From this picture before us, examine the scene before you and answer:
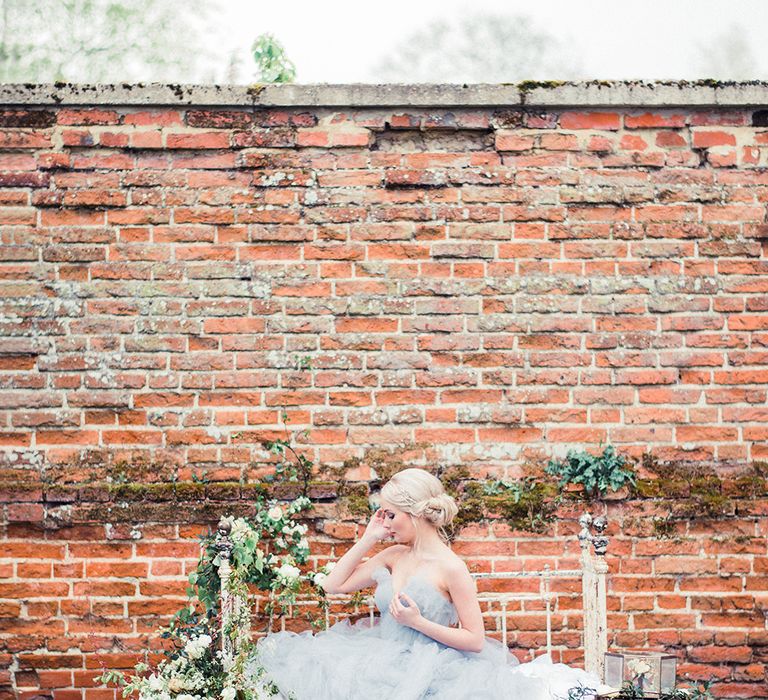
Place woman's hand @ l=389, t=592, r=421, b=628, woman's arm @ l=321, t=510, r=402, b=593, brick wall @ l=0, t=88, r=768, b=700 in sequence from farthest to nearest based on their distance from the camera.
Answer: brick wall @ l=0, t=88, r=768, b=700 → woman's arm @ l=321, t=510, r=402, b=593 → woman's hand @ l=389, t=592, r=421, b=628

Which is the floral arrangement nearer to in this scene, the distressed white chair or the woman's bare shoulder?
the distressed white chair

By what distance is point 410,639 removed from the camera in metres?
3.58

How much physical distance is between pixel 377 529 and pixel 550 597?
93cm

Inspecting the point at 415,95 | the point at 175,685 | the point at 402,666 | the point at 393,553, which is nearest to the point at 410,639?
the point at 402,666

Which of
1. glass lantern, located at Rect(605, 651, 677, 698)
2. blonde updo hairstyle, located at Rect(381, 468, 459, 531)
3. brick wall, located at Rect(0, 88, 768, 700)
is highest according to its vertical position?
brick wall, located at Rect(0, 88, 768, 700)

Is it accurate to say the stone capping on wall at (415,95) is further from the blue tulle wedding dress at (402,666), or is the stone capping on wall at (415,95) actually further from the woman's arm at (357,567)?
the blue tulle wedding dress at (402,666)

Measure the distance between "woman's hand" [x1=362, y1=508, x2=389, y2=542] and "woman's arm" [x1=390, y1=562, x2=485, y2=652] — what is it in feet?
1.02

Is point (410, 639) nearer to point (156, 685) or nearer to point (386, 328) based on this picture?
point (156, 685)

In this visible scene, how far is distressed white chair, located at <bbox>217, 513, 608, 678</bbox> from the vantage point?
3617mm

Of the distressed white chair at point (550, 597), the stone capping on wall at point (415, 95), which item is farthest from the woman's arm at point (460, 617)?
the stone capping on wall at point (415, 95)

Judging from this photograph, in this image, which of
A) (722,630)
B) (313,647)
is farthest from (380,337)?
(722,630)

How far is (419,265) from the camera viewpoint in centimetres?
406

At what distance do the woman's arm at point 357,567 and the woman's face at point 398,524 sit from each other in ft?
0.18

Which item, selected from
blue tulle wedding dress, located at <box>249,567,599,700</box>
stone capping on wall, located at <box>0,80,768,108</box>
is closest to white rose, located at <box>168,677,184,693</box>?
blue tulle wedding dress, located at <box>249,567,599,700</box>
